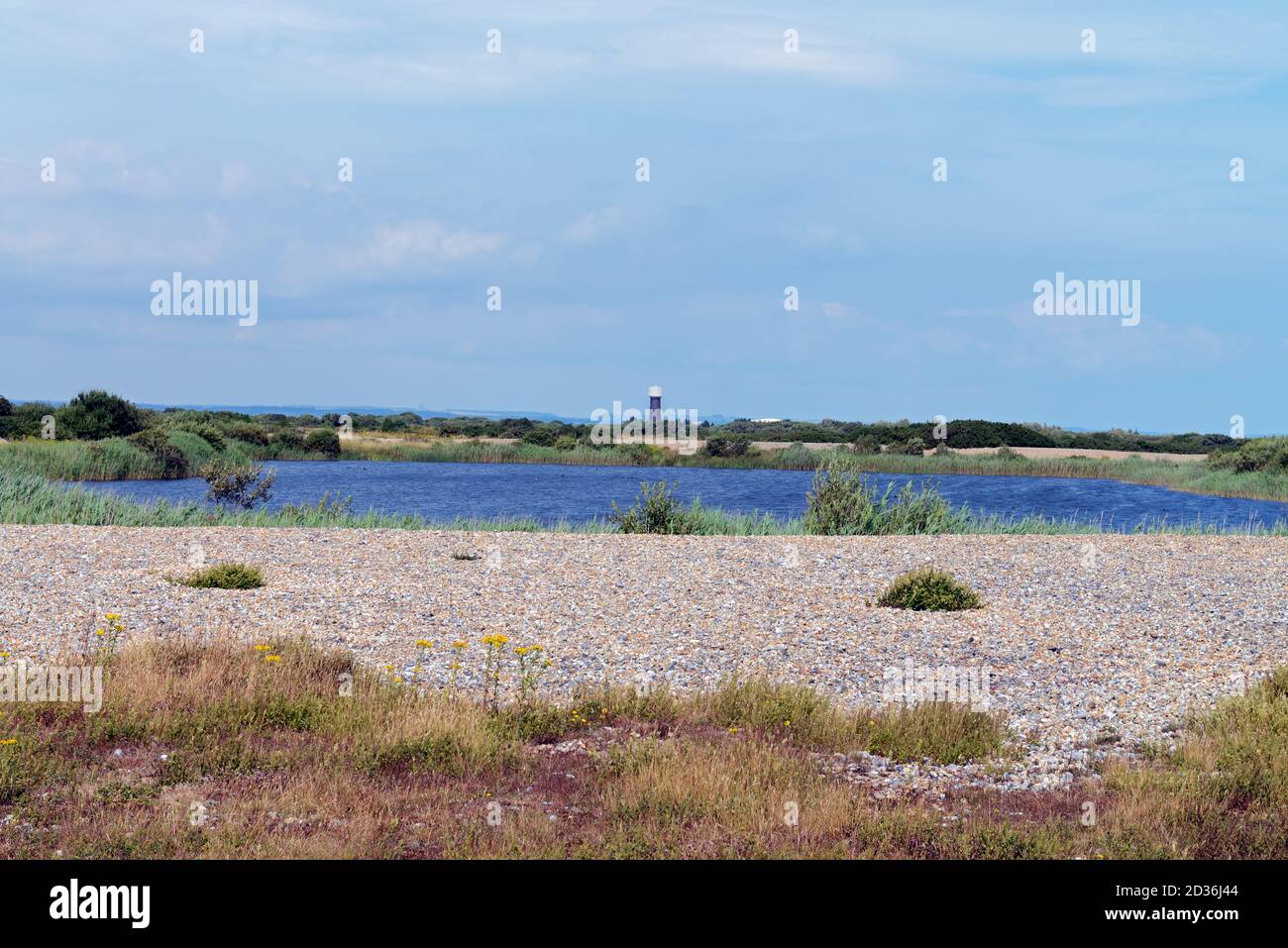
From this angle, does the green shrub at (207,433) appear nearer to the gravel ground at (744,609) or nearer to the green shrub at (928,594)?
the gravel ground at (744,609)

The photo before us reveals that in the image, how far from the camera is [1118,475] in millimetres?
49875

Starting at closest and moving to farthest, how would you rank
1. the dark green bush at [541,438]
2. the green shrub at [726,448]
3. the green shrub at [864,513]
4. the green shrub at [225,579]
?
the green shrub at [225,579]
the green shrub at [864,513]
the green shrub at [726,448]
the dark green bush at [541,438]

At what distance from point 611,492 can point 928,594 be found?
2558 cm

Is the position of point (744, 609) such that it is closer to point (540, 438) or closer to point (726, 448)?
point (726, 448)

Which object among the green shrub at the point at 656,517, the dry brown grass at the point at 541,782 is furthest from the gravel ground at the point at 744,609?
the green shrub at the point at 656,517

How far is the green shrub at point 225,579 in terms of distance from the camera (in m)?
14.0

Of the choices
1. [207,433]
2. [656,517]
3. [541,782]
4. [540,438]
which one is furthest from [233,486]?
[540,438]

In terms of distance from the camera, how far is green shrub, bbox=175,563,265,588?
13953 millimetres

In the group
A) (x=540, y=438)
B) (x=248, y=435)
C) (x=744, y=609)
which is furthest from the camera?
(x=540, y=438)

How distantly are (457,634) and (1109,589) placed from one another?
9.31m

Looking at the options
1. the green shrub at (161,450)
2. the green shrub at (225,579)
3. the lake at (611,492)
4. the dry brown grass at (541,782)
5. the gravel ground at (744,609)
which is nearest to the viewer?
the dry brown grass at (541,782)

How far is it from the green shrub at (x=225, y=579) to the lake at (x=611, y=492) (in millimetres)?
12531

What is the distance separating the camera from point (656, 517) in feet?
74.2
